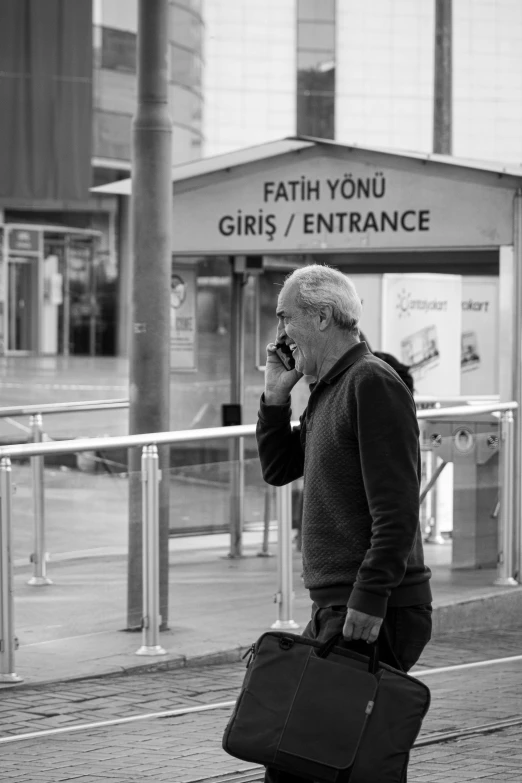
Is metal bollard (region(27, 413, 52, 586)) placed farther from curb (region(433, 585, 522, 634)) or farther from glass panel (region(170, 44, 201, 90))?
glass panel (region(170, 44, 201, 90))

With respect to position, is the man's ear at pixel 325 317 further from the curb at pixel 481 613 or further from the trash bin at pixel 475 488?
the trash bin at pixel 475 488

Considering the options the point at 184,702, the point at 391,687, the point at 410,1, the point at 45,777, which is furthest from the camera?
the point at 410,1

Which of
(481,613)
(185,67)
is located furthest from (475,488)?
(185,67)

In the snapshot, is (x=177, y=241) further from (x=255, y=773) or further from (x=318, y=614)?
(x=318, y=614)

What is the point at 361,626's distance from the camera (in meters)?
3.31

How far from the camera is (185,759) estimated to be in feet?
16.9

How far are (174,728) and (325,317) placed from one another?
8.69 feet

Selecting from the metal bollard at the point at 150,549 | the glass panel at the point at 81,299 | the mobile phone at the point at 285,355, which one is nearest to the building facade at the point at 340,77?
the glass panel at the point at 81,299

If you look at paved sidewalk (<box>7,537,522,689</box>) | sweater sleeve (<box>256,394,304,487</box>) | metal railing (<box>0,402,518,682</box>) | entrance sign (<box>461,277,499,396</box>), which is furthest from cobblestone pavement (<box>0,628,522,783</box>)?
entrance sign (<box>461,277,499,396</box>)

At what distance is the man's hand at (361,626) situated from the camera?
3307 mm

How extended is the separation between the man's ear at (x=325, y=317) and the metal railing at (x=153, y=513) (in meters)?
2.97

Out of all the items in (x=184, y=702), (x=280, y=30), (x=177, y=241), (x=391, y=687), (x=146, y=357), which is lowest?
(x=184, y=702)

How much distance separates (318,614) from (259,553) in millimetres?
4197

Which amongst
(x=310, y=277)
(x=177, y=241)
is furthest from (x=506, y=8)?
(x=310, y=277)
